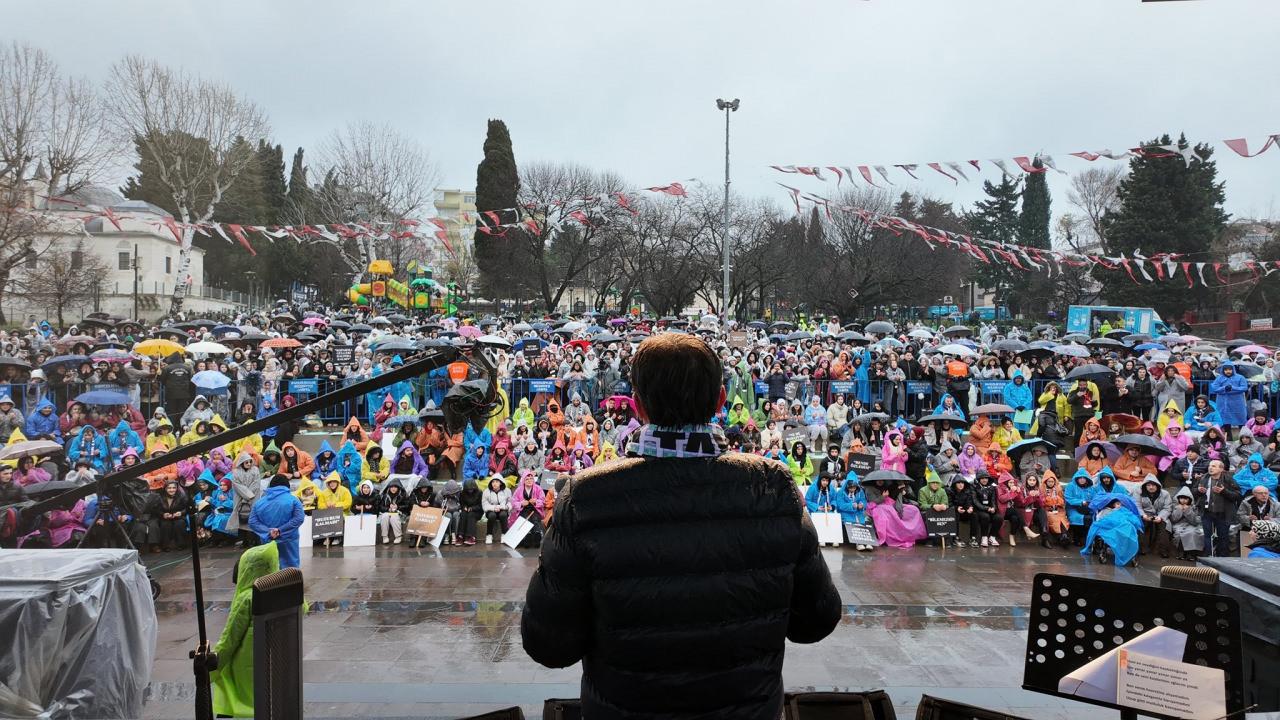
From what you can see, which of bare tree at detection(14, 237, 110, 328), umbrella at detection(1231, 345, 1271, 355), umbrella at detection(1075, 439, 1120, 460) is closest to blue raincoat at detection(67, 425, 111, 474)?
umbrella at detection(1075, 439, 1120, 460)

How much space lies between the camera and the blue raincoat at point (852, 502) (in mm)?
10586

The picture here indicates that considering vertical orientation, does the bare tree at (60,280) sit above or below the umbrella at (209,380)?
above

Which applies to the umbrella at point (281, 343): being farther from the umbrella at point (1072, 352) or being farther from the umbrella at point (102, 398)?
the umbrella at point (1072, 352)

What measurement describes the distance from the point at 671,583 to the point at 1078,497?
10.4 meters

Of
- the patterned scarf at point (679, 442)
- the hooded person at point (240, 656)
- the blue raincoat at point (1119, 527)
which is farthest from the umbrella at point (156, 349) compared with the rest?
the patterned scarf at point (679, 442)

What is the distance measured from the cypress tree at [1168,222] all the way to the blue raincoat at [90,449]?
42.0m

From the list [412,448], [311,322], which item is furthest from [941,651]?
[311,322]

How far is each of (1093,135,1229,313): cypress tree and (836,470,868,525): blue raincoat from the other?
35.3m

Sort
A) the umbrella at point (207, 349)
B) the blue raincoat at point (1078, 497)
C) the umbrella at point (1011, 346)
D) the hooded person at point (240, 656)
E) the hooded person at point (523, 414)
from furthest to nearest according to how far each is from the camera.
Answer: the umbrella at point (1011, 346) < the umbrella at point (207, 349) < the hooded person at point (523, 414) < the blue raincoat at point (1078, 497) < the hooded person at point (240, 656)

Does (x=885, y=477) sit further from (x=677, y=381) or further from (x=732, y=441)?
(x=677, y=381)

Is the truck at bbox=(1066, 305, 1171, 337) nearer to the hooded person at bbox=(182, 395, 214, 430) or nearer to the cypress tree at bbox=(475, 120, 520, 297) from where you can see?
the cypress tree at bbox=(475, 120, 520, 297)

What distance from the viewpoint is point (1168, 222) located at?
3803 centimetres

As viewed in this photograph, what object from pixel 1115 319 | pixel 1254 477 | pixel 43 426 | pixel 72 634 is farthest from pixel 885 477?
pixel 1115 319

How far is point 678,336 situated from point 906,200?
56811 millimetres
